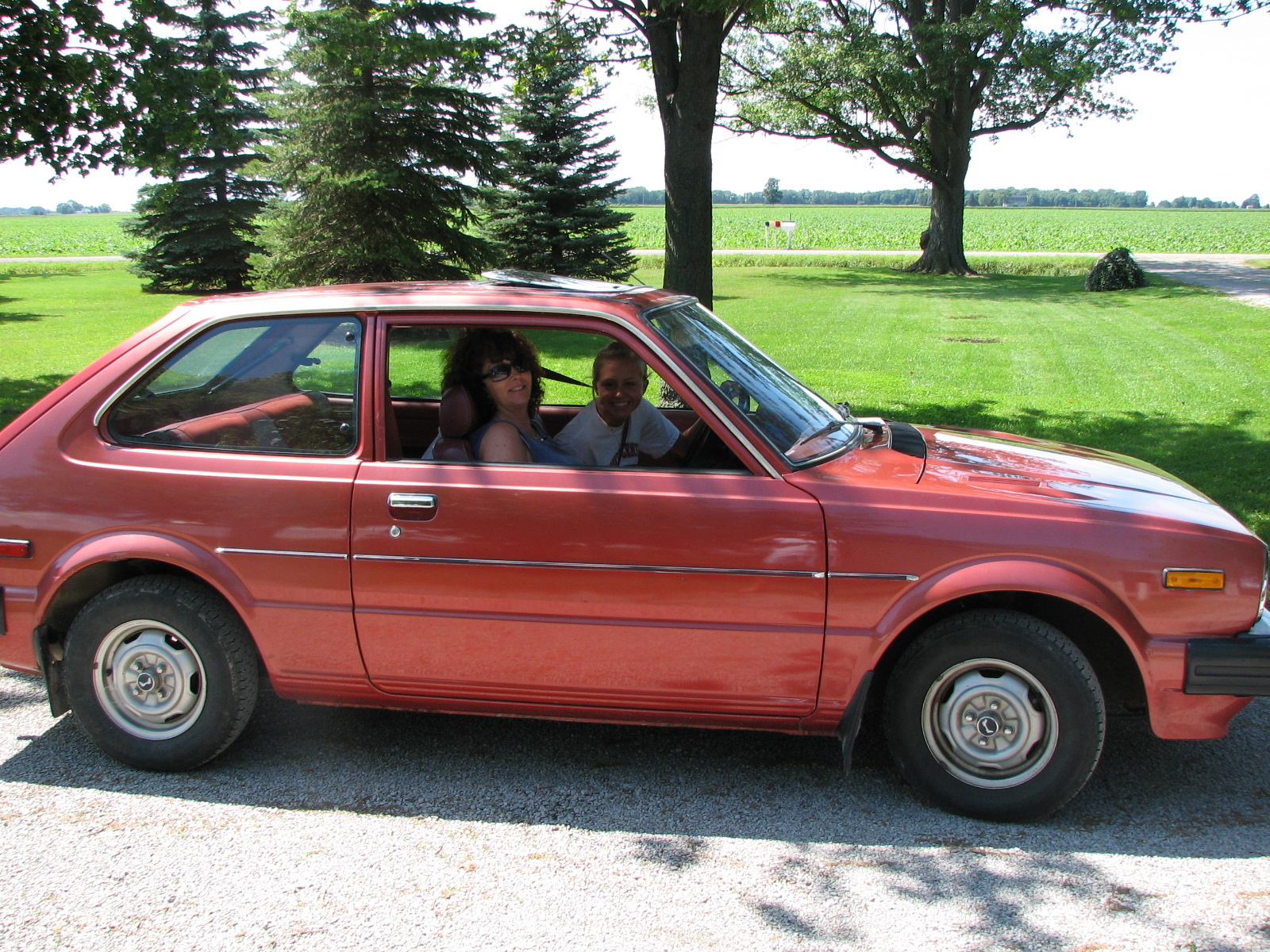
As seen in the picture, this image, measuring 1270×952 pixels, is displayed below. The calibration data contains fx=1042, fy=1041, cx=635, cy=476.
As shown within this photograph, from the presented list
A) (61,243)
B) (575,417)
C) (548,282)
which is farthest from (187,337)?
(61,243)

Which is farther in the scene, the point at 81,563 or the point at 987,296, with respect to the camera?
the point at 987,296

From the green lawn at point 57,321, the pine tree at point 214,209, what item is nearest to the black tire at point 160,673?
the green lawn at point 57,321

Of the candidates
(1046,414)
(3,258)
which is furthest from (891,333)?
(3,258)

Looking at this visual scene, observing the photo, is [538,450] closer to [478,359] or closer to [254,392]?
[478,359]

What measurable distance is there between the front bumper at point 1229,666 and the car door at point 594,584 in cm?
117

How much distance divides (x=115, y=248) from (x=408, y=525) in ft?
191

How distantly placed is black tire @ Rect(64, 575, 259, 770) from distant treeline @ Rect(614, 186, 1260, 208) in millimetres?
134765

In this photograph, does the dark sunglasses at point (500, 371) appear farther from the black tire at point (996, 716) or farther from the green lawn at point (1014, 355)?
the green lawn at point (1014, 355)

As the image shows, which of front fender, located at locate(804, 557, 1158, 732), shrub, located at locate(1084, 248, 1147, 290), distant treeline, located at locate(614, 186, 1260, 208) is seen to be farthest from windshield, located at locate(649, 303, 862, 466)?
distant treeline, located at locate(614, 186, 1260, 208)

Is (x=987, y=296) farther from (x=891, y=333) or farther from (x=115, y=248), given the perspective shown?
(x=115, y=248)

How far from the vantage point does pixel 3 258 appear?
146 feet

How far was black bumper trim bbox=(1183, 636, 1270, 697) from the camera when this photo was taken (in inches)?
129

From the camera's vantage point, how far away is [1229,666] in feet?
10.8

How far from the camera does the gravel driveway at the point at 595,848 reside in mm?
2912
